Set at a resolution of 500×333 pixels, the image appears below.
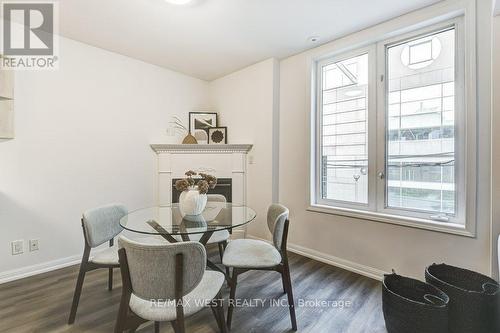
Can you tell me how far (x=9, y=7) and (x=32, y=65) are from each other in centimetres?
50

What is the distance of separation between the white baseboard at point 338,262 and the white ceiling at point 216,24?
245 cm

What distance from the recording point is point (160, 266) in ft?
3.72

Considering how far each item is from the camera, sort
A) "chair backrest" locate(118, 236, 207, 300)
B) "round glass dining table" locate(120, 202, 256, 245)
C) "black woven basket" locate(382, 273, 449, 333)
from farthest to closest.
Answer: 1. "round glass dining table" locate(120, 202, 256, 245)
2. "black woven basket" locate(382, 273, 449, 333)
3. "chair backrest" locate(118, 236, 207, 300)

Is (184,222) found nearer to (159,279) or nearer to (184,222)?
(184,222)

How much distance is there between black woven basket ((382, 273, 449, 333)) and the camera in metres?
1.50

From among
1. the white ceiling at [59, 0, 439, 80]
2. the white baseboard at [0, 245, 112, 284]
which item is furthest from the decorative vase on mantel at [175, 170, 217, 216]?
the white baseboard at [0, 245, 112, 284]

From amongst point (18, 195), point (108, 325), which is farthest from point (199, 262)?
point (18, 195)

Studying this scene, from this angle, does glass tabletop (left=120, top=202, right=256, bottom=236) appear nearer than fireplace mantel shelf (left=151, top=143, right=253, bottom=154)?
Yes

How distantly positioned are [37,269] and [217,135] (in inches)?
104

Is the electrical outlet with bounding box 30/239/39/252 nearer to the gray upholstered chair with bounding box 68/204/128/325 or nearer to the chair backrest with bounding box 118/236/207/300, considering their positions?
the gray upholstered chair with bounding box 68/204/128/325

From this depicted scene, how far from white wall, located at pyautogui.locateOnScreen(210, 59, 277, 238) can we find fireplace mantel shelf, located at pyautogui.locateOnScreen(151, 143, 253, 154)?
14cm

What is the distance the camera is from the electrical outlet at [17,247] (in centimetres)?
242

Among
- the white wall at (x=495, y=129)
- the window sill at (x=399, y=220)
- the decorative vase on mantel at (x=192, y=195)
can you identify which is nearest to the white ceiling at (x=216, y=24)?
the white wall at (x=495, y=129)

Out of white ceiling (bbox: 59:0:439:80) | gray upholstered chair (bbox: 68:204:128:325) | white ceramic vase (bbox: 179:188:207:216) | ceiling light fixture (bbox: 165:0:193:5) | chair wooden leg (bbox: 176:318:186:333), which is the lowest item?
chair wooden leg (bbox: 176:318:186:333)
